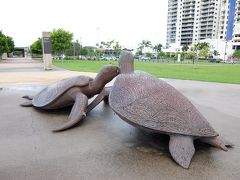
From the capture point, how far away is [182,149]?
9.71 feet

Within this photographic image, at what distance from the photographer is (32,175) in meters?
2.72

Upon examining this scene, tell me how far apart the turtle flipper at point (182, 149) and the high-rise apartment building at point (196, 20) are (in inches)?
3717

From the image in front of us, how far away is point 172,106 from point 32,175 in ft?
6.73

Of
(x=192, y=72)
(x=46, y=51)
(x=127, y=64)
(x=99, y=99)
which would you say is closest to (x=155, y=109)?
(x=127, y=64)

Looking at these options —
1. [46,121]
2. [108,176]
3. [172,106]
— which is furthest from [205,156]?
[46,121]

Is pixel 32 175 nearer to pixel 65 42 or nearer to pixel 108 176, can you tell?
pixel 108 176

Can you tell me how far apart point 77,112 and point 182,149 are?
230 centimetres

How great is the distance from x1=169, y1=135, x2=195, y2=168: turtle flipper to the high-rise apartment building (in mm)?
94423

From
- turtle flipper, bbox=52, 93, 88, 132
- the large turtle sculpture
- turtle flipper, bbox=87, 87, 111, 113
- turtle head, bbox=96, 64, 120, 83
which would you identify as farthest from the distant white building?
the large turtle sculpture

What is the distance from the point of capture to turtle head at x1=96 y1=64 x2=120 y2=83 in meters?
4.83

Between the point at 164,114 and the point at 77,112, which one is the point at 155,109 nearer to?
the point at 164,114

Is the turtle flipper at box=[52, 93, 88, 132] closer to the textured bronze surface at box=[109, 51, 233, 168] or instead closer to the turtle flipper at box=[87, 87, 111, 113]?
the turtle flipper at box=[87, 87, 111, 113]

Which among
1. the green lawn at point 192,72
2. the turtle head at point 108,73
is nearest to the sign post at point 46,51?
the green lawn at point 192,72

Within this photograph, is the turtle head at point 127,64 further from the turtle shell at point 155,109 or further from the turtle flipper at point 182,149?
the turtle flipper at point 182,149
